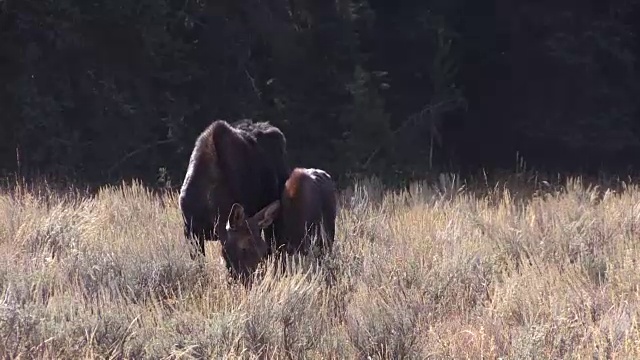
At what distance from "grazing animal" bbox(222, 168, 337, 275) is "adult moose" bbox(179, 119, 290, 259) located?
0.56 feet

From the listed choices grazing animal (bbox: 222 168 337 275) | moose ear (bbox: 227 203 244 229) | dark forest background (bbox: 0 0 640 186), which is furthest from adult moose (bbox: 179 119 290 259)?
dark forest background (bbox: 0 0 640 186)

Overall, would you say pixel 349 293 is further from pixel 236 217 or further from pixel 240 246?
pixel 236 217

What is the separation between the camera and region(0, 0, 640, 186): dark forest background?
16828mm

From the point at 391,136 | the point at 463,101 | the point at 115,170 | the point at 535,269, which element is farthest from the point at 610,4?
the point at 535,269

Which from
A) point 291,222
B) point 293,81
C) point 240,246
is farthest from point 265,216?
point 293,81

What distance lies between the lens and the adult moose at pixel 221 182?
720cm

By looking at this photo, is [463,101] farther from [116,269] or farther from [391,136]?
[116,269]

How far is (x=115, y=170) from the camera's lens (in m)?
17.0

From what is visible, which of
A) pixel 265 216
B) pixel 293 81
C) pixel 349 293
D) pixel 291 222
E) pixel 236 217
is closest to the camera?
pixel 236 217

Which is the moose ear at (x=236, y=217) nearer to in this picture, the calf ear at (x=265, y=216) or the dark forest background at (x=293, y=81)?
the calf ear at (x=265, y=216)

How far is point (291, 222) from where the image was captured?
284 inches

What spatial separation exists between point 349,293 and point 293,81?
11.4 metres

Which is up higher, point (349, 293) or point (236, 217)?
point (236, 217)

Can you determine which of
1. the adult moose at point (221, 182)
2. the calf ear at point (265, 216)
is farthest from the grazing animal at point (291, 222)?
the adult moose at point (221, 182)
